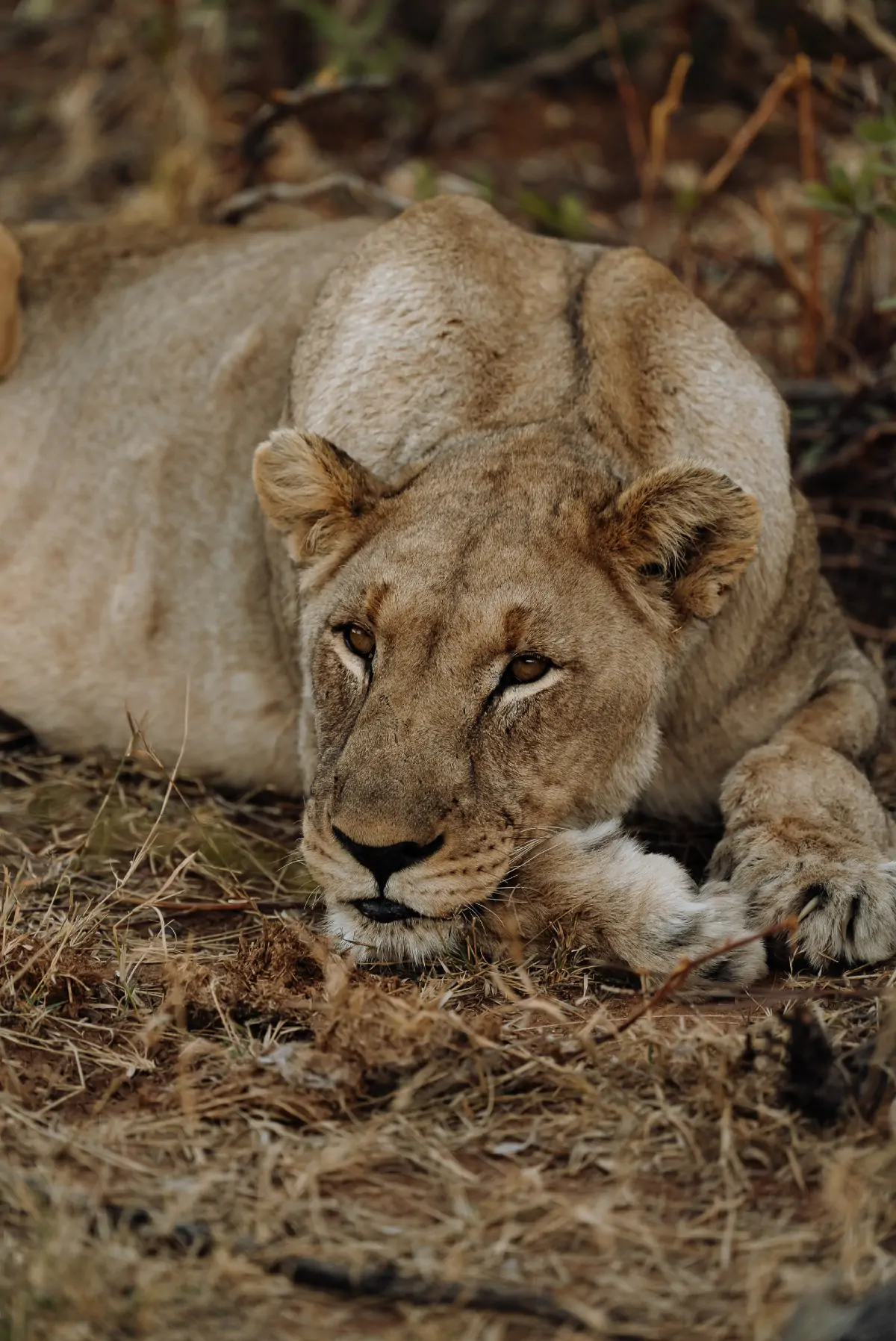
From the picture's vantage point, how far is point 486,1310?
7.57 feet

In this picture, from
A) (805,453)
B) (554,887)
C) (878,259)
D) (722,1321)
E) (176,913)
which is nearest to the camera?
(722,1321)

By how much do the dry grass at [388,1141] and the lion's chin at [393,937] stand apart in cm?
5

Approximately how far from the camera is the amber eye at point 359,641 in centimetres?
348

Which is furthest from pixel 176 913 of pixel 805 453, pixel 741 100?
pixel 741 100

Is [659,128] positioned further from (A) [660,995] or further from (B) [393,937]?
(A) [660,995]

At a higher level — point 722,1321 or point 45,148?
point 722,1321

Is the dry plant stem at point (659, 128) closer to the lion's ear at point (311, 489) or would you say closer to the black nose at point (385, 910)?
the lion's ear at point (311, 489)

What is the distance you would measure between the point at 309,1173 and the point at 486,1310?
1.36ft

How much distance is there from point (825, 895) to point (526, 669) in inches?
30.9

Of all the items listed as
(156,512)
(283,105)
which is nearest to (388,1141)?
(156,512)

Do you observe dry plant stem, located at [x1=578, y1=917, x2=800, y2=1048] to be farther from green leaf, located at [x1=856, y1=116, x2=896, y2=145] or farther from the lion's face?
green leaf, located at [x1=856, y1=116, x2=896, y2=145]

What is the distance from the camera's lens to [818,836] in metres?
3.65

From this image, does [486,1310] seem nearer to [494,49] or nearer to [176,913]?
[176,913]

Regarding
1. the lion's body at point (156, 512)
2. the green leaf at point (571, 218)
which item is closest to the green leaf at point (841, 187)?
the green leaf at point (571, 218)
